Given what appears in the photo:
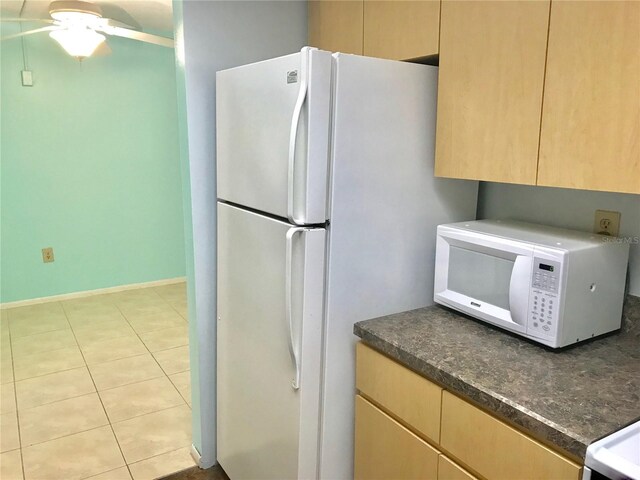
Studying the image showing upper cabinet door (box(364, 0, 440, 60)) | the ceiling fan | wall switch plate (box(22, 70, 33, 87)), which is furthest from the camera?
wall switch plate (box(22, 70, 33, 87))

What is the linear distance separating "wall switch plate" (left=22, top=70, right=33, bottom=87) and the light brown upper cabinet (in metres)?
2.78

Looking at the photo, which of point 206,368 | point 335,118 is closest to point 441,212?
point 335,118

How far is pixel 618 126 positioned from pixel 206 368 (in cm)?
176

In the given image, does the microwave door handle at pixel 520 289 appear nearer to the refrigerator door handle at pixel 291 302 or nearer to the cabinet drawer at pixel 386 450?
the cabinet drawer at pixel 386 450

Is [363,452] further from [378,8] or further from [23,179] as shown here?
[23,179]

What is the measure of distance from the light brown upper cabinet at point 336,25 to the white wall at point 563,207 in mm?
752

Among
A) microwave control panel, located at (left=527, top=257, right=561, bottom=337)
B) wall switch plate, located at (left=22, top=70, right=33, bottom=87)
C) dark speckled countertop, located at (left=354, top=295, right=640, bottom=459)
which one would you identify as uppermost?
wall switch plate, located at (left=22, top=70, right=33, bottom=87)

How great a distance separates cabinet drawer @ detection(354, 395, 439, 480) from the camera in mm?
1473

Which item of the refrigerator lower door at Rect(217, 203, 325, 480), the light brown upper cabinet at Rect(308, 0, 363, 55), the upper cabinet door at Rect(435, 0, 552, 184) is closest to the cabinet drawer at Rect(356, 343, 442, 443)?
the refrigerator lower door at Rect(217, 203, 325, 480)

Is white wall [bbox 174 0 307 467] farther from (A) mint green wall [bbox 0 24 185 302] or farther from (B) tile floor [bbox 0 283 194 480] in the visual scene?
(A) mint green wall [bbox 0 24 185 302]

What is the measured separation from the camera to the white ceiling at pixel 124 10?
3.34m

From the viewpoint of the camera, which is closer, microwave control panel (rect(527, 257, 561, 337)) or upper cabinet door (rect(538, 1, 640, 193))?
upper cabinet door (rect(538, 1, 640, 193))

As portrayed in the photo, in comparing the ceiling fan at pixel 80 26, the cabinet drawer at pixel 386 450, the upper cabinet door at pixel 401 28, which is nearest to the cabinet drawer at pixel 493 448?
the cabinet drawer at pixel 386 450

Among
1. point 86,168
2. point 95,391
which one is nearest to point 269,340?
point 95,391
